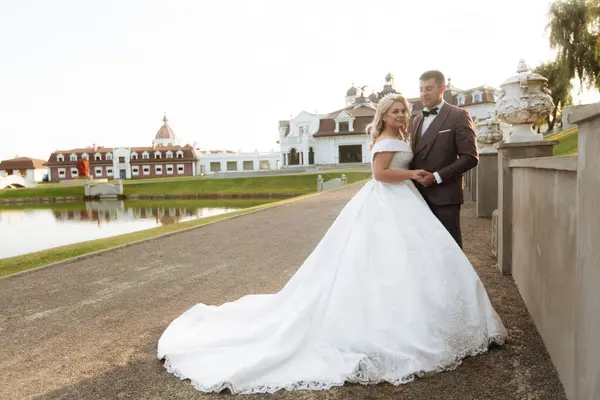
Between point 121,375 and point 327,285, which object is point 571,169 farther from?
point 121,375

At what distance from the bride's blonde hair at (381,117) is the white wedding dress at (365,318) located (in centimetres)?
17

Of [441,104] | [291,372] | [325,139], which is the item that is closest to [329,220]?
[441,104]

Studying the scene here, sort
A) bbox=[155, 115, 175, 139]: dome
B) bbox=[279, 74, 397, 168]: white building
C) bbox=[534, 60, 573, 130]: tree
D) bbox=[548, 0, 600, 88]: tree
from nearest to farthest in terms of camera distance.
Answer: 1. bbox=[548, 0, 600, 88]: tree
2. bbox=[534, 60, 573, 130]: tree
3. bbox=[279, 74, 397, 168]: white building
4. bbox=[155, 115, 175, 139]: dome

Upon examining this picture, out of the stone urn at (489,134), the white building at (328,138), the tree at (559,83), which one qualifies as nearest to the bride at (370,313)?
the stone urn at (489,134)

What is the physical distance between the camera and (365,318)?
11.7 feet

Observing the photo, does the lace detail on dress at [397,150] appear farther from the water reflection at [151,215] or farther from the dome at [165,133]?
the dome at [165,133]

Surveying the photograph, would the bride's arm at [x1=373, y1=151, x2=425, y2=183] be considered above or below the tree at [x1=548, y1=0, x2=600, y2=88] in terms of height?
below

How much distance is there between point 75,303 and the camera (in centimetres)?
585

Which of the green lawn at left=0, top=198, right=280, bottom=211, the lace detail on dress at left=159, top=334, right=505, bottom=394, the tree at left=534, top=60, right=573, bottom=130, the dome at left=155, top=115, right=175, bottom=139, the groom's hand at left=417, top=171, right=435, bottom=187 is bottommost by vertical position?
the green lawn at left=0, top=198, right=280, bottom=211

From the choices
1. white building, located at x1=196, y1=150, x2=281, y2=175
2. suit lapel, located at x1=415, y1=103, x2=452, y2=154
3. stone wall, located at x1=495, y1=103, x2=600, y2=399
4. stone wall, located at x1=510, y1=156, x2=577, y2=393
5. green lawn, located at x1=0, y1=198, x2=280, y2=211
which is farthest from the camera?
white building, located at x1=196, y1=150, x2=281, y2=175

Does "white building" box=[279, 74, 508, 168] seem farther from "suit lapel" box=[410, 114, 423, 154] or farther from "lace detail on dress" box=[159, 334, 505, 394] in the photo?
"lace detail on dress" box=[159, 334, 505, 394]

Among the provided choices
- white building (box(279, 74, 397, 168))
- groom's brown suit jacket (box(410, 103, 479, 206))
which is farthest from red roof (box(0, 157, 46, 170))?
groom's brown suit jacket (box(410, 103, 479, 206))

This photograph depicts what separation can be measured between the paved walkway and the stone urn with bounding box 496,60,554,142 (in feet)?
6.45

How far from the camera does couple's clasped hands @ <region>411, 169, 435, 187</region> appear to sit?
409 cm
